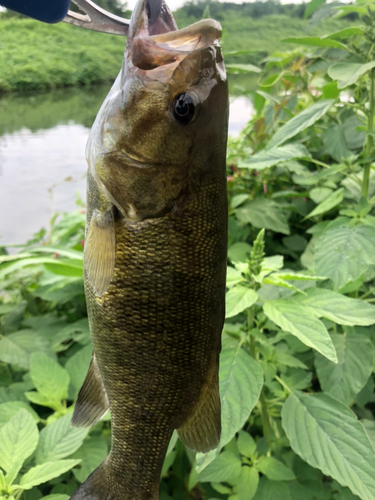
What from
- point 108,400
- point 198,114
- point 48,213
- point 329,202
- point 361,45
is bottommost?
point 48,213

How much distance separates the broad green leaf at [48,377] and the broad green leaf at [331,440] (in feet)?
2.30

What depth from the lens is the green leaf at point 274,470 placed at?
1004 mm

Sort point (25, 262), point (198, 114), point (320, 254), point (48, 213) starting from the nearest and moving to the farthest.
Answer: point (198, 114) < point (320, 254) < point (25, 262) < point (48, 213)

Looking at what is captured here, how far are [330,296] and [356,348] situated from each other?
0.27 m

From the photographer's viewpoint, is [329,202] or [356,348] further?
[329,202]

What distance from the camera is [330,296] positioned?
1.03 m

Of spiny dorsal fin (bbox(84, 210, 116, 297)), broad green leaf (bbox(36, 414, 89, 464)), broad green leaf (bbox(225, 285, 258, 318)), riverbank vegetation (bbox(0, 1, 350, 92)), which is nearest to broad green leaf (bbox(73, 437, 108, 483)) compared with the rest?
broad green leaf (bbox(36, 414, 89, 464))

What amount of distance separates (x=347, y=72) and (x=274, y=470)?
4.29 feet

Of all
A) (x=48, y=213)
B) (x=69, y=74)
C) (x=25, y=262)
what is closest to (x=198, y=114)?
(x=25, y=262)

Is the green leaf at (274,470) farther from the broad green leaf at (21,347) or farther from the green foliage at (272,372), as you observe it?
the broad green leaf at (21,347)

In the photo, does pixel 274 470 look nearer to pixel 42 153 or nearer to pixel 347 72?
pixel 347 72

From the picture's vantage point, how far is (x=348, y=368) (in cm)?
113

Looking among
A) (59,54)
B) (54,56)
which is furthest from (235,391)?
(59,54)

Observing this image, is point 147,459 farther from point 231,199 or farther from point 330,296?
point 231,199
